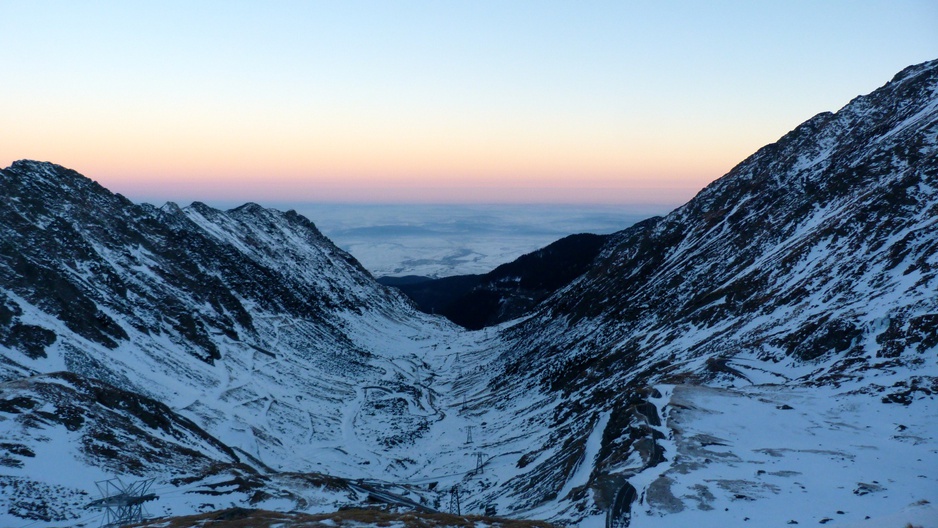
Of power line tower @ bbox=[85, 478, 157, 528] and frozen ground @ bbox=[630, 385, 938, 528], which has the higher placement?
frozen ground @ bbox=[630, 385, 938, 528]

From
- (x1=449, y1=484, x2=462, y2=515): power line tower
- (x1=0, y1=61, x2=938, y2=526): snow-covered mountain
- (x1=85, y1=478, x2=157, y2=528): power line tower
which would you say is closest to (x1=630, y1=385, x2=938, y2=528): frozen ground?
(x1=0, y1=61, x2=938, y2=526): snow-covered mountain

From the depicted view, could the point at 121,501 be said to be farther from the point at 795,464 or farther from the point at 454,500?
the point at 795,464

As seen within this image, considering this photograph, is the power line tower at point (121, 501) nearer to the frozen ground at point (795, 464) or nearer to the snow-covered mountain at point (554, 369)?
the snow-covered mountain at point (554, 369)

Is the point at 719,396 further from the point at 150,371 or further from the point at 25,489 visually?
the point at 150,371

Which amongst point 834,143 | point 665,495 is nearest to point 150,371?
point 665,495

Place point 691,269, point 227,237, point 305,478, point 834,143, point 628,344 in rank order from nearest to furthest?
point 305,478 → point 628,344 → point 691,269 → point 834,143 → point 227,237

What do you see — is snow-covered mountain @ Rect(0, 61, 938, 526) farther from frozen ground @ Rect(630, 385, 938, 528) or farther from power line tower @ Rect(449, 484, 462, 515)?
power line tower @ Rect(449, 484, 462, 515)
